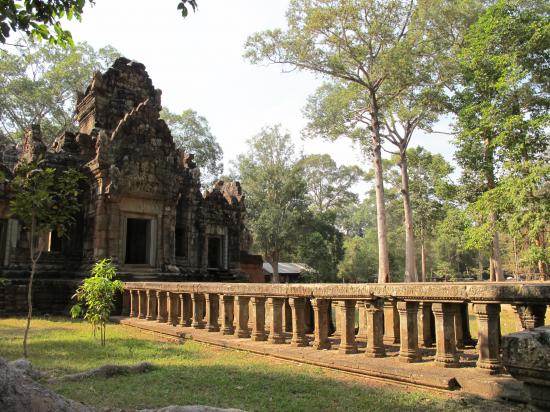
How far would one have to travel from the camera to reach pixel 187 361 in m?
6.43

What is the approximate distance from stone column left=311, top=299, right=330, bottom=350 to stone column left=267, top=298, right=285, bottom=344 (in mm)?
805

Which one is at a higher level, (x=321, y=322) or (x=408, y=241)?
(x=408, y=241)

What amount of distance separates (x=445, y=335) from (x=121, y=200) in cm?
1188

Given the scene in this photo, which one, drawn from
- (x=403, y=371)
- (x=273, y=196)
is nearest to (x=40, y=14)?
(x=403, y=371)

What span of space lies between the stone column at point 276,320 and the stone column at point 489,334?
10.3ft

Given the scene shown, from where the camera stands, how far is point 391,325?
7141 mm

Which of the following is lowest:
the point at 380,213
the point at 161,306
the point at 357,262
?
the point at 161,306

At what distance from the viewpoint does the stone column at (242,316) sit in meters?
7.53

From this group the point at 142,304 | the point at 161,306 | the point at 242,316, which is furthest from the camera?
the point at 142,304

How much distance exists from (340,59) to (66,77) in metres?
20.6

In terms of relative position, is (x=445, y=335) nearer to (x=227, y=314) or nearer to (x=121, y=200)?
(x=227, y=314)

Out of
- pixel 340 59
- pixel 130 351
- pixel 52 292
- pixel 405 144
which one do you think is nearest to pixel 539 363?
pixel 130 351

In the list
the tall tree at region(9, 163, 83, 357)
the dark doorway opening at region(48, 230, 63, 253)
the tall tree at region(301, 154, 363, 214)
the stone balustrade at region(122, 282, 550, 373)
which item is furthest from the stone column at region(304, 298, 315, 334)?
the tall tree at region(301, 154, 363, 214)

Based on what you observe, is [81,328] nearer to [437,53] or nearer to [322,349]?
Result: [322,349]
